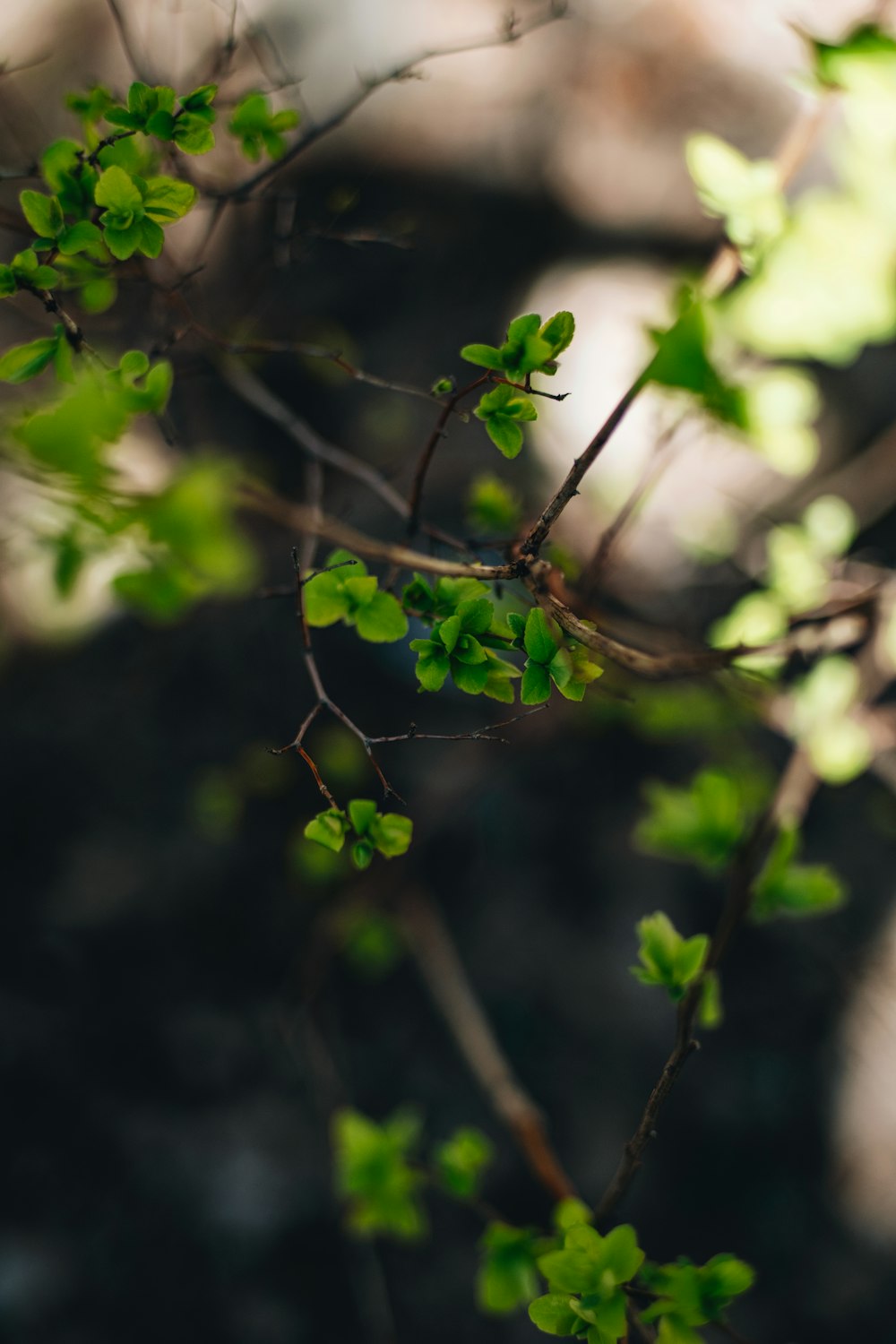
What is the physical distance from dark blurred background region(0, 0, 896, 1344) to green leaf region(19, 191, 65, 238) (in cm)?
129

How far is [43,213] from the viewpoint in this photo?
729 millimetres

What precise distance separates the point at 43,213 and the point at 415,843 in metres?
1.66

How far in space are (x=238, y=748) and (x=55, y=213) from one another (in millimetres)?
1805

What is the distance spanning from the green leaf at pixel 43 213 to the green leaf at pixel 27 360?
105mm

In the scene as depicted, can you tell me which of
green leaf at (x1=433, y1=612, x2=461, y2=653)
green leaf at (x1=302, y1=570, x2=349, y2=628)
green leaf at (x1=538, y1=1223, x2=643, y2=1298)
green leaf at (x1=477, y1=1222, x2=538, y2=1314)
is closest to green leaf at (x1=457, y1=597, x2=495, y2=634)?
green leaf at (x1=433, y1=612, x2=461, y2=653)

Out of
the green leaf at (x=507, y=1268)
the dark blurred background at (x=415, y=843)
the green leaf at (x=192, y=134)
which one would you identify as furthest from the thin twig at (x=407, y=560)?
the dark blurred background at (x=415, y=843)

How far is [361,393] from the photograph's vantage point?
2.48m

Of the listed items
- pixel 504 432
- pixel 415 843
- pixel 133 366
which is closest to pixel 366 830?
pixel 504 432

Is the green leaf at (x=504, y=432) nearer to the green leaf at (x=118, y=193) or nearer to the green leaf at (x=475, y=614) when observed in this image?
the green leaf at (x=475, y=614)

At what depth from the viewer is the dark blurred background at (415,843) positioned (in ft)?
6.66

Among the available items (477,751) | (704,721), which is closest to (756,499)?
(704,721)

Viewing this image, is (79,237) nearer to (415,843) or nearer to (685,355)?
(685,355)

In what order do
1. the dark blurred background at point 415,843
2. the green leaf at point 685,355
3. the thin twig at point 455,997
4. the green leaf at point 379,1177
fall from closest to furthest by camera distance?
the green leaf at point 685,355, the green leaf at point 379,1177, the thin twig at point 455,997, the dark blurred background at point 415,843

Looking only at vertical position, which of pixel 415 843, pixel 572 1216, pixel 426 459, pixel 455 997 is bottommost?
pixel 455 997
